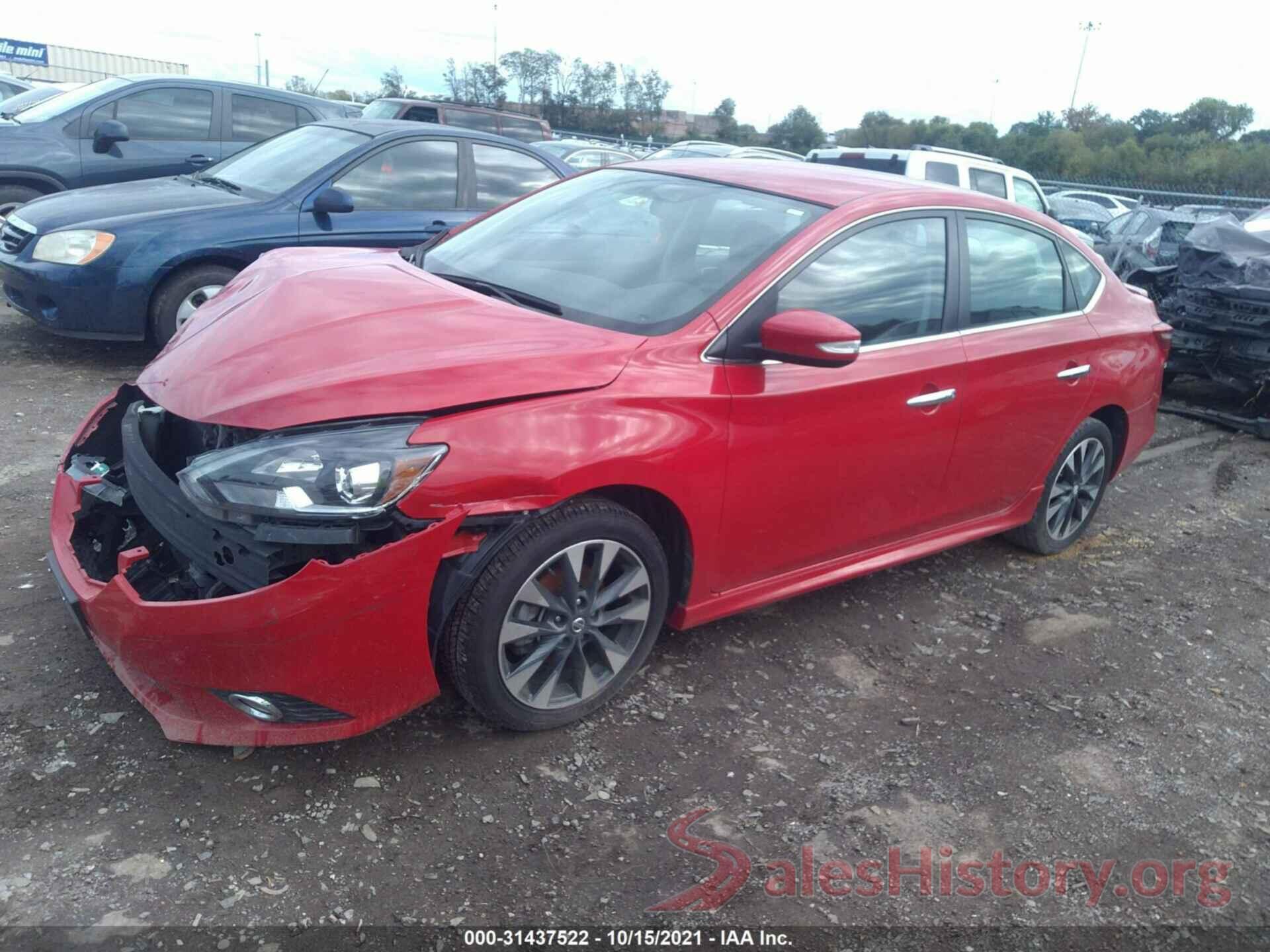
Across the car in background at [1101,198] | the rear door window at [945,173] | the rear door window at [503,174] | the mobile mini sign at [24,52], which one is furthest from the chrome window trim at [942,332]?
the mobile mini sign at [24,52]

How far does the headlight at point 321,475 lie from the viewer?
2674 mm

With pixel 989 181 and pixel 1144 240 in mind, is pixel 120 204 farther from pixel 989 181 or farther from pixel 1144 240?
pixel 1144 240

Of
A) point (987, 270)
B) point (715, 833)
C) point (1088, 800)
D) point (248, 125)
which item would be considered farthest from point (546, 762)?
point (248, 125)

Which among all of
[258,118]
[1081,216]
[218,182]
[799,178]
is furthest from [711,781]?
[1081,216]

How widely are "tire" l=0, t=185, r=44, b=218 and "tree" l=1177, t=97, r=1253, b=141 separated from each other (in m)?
50.6

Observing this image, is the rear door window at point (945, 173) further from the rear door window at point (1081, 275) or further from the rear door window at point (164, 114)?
the rear door window at point (164, 114)

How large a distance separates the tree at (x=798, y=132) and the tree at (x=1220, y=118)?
18543 mm

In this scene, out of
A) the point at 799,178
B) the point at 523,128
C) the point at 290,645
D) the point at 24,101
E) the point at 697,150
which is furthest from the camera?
the point at 697,150

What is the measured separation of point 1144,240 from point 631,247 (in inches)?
375

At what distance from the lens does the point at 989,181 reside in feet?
37.3

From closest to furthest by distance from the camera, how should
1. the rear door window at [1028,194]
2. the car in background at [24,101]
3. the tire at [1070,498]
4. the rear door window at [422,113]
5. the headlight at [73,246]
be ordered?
the tire at [1070,498]
the headlight at [73,246]
the car in background at [24,101]
the rear door window at [1028,194]
the rear door window at [422,113]

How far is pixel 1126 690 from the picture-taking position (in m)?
3.94

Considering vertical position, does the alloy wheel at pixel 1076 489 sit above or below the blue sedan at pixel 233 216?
below

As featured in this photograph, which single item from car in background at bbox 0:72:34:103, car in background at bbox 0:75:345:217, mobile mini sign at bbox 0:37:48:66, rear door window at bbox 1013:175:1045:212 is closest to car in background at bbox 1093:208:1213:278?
rear door window at bbox 1013:175:1045:212
